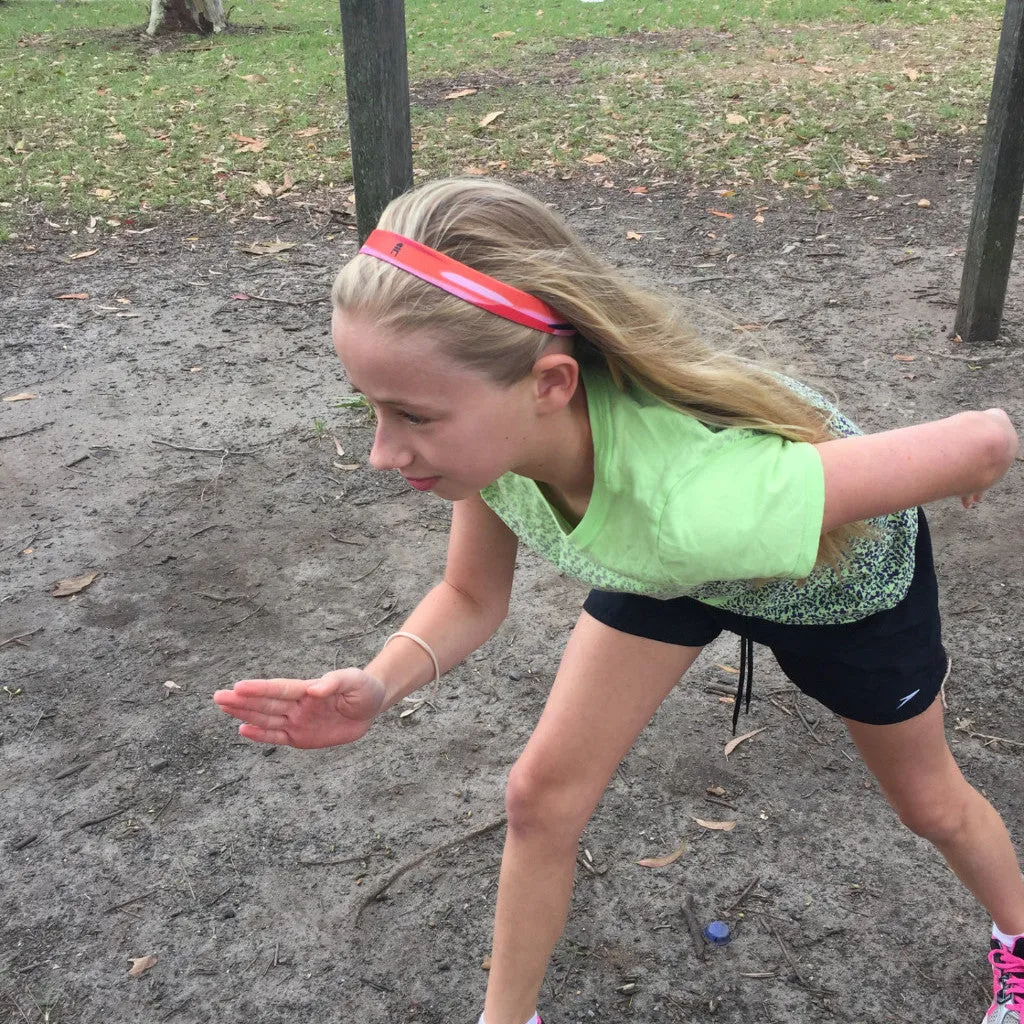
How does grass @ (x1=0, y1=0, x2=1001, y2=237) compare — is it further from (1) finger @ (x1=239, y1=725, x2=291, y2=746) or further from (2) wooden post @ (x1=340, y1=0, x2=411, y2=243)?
(1) finger @ (x1=239, y1=725, x2=291, y2=746)

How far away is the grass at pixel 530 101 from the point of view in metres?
7.35

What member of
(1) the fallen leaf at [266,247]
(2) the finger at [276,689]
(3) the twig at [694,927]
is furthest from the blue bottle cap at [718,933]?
(1) the fallen leaf at [266,247]

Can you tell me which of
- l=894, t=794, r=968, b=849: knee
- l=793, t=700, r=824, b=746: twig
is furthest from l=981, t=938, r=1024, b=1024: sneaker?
l=793, t=700, r=824, b=746: twig

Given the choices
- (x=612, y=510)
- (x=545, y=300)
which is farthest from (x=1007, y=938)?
(x=545, y=300)

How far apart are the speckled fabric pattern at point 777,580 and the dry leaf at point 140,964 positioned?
1271 mm

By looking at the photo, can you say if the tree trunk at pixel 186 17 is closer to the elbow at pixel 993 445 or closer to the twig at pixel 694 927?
the twig at pixel 694 927

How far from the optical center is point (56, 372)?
502 cm

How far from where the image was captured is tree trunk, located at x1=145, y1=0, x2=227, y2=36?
12398 millimetres

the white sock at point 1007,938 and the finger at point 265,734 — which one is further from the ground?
the finger at point 265,734

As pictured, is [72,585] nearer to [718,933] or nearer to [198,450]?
[198,450]

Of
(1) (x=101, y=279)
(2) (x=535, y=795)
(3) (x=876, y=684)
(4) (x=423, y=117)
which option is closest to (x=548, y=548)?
(2) (x=535, y=795)

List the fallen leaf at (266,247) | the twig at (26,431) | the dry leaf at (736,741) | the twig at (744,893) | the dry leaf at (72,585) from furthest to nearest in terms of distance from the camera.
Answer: the fallen leaf at (266,247) → the twig at (26,431) → the dry leaf at (72,585) → the dry leaf at (736,741) → the twig at (744,893)

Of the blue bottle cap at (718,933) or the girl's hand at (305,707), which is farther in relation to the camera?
the blue bottle cap at (718,933)

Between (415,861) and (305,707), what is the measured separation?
0.94 metres
